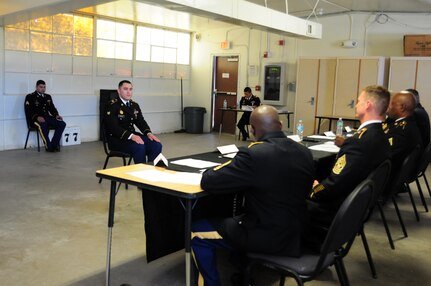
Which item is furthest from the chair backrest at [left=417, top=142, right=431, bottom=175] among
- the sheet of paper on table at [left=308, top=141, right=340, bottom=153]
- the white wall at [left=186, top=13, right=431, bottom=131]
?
the white wall at [left=186, top=13, right=431, bottom=131]

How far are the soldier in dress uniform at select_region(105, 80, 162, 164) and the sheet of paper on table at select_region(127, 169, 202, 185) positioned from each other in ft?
7.69

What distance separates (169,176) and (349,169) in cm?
103

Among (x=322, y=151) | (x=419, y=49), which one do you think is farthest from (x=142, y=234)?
(x=419, y=49)

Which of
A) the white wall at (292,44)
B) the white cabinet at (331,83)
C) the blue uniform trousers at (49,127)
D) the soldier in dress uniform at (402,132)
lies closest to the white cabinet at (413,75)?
the white cabinet at (331,83)

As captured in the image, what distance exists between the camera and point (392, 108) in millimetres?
4129

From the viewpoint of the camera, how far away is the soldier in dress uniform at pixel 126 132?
4.96 metres

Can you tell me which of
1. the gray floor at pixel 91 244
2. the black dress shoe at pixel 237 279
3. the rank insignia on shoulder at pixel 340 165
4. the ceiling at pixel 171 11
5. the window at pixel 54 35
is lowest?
the gray floor at pixel 91 244

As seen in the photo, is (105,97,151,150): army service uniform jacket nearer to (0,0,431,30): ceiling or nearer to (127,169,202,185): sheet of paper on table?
(0,0,431,30): ceiling

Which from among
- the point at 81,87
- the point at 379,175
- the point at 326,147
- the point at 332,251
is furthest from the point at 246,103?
the point at 332,251

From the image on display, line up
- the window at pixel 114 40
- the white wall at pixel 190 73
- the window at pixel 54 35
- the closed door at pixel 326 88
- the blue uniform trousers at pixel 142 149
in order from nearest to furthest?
the blue uniform trousers at pixel 142 149 < the window at pixel 54 35 < the white wall at pixel 190 73 < the closed door at pixel 326 88 < the window at pixel 114 40

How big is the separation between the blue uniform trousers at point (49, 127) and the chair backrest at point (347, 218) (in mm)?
6488

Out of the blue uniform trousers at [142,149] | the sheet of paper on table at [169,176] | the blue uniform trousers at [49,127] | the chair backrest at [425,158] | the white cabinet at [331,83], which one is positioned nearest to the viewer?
the sheet of paper on table at [169,176]

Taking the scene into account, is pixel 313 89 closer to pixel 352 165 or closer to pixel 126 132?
pixel 126 132

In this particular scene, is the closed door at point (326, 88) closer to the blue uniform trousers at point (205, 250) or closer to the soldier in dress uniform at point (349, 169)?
the soldier in dress uniform at point (349, 169)
